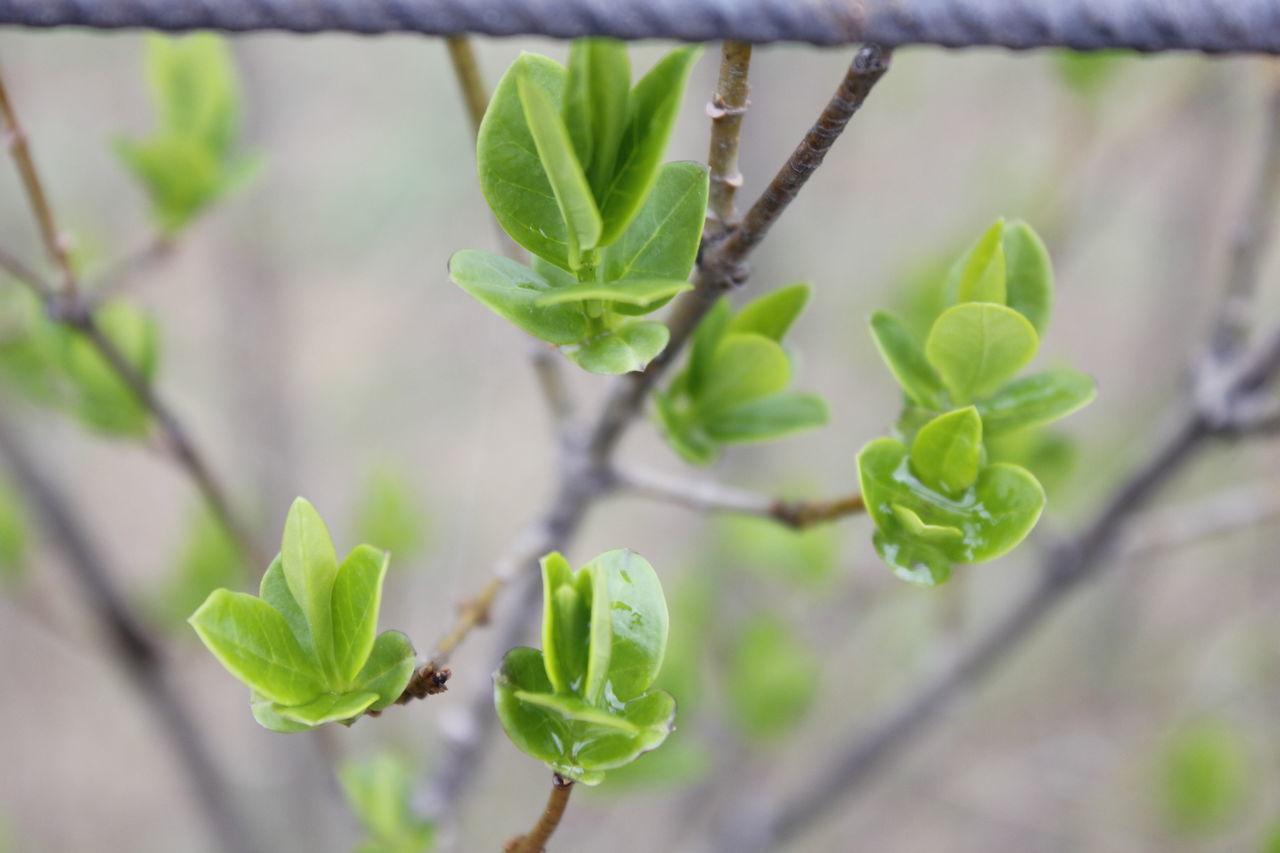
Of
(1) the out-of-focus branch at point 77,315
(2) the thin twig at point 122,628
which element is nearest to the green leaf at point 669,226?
(1) the out-of-focus branch at point 77,315

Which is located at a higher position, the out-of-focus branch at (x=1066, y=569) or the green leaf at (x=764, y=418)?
the green leaf at (x=764, y=418)

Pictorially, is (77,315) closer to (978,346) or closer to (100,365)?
(100,365)

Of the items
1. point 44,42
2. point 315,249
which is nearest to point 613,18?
point 315,249

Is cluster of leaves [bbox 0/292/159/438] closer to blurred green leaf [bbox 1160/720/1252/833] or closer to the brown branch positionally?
the brown branch

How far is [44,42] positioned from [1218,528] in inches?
73.1

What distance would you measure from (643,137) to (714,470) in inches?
19.7

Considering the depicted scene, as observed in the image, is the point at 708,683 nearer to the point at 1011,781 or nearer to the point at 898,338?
the point at 1011,781

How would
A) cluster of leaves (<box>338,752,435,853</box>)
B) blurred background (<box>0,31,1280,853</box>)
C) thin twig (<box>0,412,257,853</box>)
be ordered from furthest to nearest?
blurred background (<box>0,31,1280,853</box>), thin twig (<box>0,412,257,853</box>), cluster of leaves (<box>338,752,435,853</box>)

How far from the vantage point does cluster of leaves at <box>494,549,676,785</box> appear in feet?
0.93

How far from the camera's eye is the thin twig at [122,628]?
800 mm

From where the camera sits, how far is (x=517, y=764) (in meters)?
1.52

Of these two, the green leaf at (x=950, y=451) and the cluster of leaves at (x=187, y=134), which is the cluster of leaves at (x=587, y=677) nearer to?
the green leaf at (x=950, y=451)

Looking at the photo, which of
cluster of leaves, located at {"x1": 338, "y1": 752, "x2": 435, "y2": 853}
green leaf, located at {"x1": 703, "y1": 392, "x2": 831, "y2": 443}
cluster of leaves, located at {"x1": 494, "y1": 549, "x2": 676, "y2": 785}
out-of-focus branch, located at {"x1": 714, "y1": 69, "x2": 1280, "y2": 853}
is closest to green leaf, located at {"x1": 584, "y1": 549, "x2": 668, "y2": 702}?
cluster of leaves, located at {"x1": 494, "y1": 549, "x2": 676, "y2": 785}

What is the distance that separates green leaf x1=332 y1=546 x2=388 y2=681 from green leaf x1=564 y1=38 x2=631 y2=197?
0.41 feet
